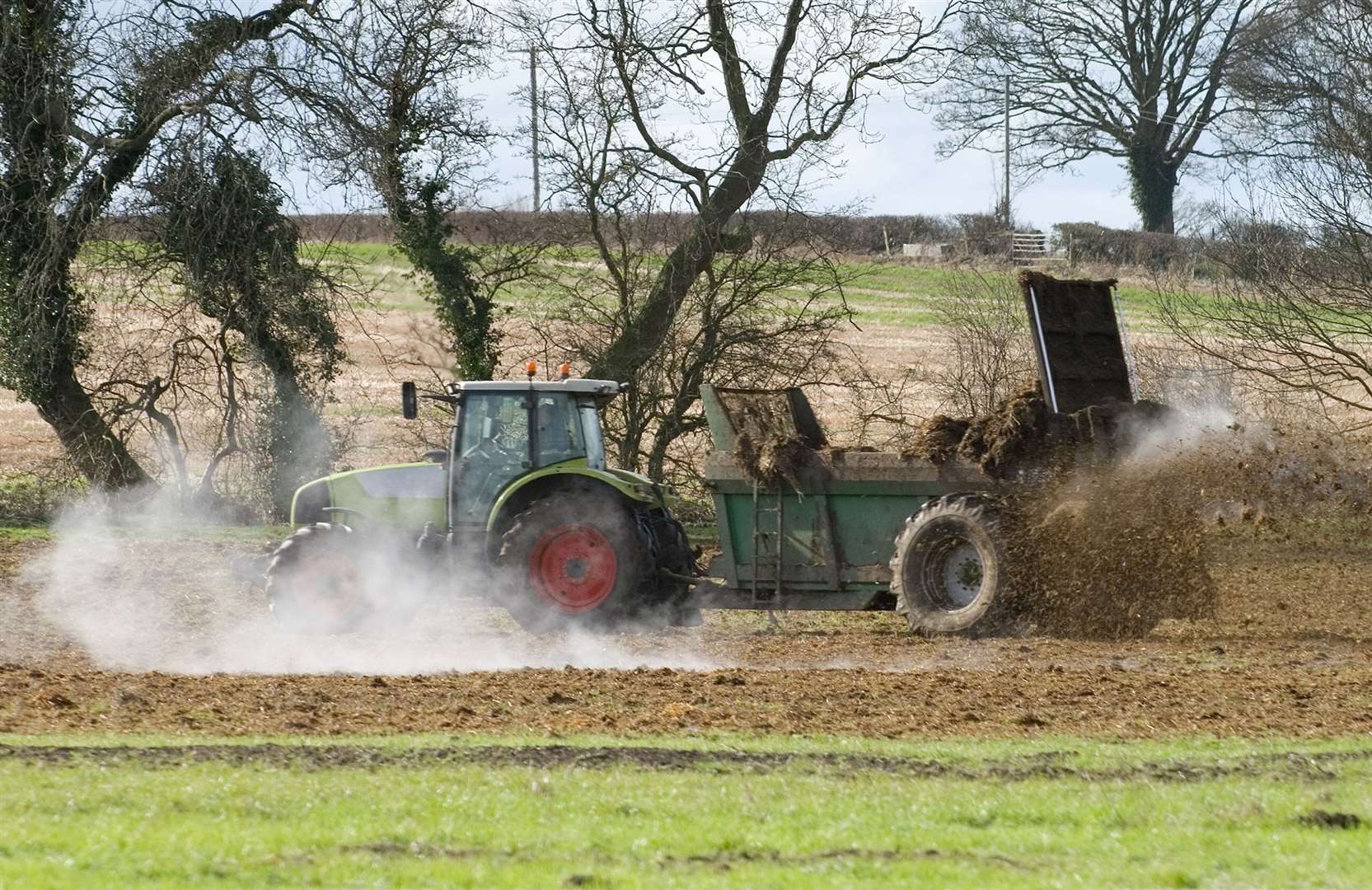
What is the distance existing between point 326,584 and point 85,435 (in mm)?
11456

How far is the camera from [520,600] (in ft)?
43.3

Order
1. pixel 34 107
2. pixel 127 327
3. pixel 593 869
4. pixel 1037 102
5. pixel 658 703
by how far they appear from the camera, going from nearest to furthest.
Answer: pixel 593 869 < pixel 658 703 < pixel 34 107 < pixel 127 327 < pixel 1037 102

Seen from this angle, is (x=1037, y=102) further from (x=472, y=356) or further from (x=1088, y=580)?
(x=1088, y=580)

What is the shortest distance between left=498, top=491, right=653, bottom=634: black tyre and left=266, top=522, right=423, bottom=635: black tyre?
0.93m

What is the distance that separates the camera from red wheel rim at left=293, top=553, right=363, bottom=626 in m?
13.2

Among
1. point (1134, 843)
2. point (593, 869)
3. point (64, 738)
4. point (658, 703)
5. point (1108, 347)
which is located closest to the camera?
point (593, 869)

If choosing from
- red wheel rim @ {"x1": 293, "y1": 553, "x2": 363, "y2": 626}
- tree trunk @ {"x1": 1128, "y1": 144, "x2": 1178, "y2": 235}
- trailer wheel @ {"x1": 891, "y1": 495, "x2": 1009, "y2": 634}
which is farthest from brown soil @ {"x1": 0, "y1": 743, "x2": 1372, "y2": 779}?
tree trunk @ {"x1": 1128, "y1": 144, "x2": 1178, "y2": 235}

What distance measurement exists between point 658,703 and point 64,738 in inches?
132

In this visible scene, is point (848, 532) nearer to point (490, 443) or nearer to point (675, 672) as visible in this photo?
point (675, 672)

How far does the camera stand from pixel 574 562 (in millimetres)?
13234

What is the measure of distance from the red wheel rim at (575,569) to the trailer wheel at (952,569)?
2.29 metres

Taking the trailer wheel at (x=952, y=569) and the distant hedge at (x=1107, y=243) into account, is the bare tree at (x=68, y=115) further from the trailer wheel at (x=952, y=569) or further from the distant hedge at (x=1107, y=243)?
the distant hedge at (x=1107, y=243)

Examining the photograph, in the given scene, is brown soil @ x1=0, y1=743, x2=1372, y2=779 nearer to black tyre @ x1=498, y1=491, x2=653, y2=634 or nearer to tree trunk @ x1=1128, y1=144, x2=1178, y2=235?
black tyre @ x1=498, y1=491, x2=653, y2=634

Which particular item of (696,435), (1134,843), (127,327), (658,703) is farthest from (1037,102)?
(1134,843)
